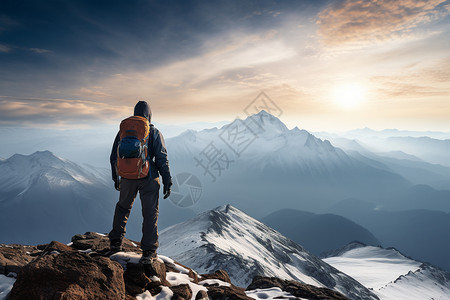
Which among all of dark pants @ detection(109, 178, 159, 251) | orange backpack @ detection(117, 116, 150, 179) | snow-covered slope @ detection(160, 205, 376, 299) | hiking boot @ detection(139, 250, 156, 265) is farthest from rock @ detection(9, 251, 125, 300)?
snow-covered slope @ detection(160, 205, 376, 299)

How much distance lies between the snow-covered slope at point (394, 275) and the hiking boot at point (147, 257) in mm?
96512

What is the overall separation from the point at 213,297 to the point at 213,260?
44850 millimetres

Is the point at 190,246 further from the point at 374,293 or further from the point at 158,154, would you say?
the point at 374,293

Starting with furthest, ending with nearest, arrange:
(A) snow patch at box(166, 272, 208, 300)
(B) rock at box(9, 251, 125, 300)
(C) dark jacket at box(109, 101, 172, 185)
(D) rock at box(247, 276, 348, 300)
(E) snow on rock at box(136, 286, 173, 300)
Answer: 1. (D) rock at box(247, 276, 348, 300)
2. (A) snow patch at box(166, 272, 208, 300)
3. (C) dark jacket at box(109, 101, 172, 185)
4. (E) snow on rock at box(136, 286, 173, 300)
5. (B) rock at box(9, 251, 125, 300)

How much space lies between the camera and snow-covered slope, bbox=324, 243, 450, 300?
8244cm

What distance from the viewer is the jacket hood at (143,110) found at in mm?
7283

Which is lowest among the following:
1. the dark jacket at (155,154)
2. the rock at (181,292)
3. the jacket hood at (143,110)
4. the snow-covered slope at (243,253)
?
the snow-covered slope at (243,253)

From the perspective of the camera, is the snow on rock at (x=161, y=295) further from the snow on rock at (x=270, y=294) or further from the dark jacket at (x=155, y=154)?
the snow on rock at (x=270, y=294)

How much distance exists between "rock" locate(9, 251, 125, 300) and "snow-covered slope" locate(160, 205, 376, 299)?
4415cm

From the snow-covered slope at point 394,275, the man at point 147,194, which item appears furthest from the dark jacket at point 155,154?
the snow-covered slope at point 394,275

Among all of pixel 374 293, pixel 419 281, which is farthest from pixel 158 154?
pixel 419 281

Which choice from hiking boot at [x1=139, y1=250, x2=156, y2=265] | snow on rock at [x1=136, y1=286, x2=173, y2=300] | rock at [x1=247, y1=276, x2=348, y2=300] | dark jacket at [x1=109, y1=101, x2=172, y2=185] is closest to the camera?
snow on rock at [x1=136, y1=286, x2=173, y2=300]

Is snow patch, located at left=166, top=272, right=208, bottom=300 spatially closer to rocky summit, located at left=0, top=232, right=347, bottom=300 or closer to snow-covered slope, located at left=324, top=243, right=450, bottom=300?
rocky summit, located at left=0, top=232, right=347, bottom=300

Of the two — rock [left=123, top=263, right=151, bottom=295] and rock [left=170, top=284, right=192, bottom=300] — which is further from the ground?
rock [left=123, top=263, right=151, bottom=295]
